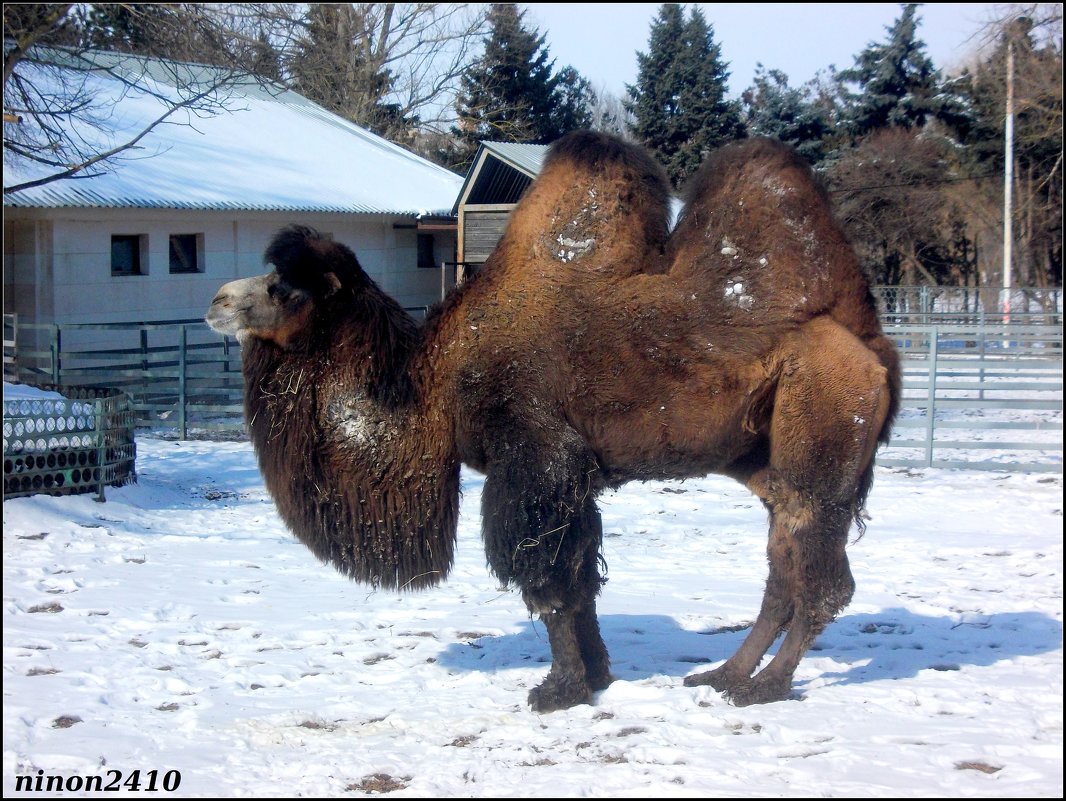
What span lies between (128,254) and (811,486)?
60.9 ft

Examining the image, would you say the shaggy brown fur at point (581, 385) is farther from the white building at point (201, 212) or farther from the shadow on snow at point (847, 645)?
the white building at point (201, 212)

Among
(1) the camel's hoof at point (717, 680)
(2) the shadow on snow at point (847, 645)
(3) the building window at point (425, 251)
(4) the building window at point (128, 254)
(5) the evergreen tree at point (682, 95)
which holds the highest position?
(5) the evergreen tree at point (682, 95)

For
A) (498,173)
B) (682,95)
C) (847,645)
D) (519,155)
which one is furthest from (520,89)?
(847,645)

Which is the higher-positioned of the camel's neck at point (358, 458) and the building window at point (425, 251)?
the building window at point (425, 251)

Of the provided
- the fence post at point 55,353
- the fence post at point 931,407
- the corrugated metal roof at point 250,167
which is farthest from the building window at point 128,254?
the fence post at point 931,407

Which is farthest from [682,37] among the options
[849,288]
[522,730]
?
[522,730]

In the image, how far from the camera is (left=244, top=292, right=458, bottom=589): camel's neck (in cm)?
512

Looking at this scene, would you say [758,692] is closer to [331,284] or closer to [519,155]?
[331,284]

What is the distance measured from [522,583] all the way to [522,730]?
26.4 inches

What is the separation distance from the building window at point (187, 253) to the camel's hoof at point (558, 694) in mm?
18408

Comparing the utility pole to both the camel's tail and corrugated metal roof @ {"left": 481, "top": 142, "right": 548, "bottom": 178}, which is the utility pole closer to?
corrugated metal roof @ {"left": 481, "top": 142, "right": 548, "bottom": 178}

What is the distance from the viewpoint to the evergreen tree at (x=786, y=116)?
96.5 ft

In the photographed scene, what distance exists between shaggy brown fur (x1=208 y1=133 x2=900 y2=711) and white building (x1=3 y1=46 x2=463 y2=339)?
1030 centimetres

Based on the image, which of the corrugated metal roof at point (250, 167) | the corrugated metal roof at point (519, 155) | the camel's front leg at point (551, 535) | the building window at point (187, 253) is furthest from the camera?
the building window at point (187, 253)
